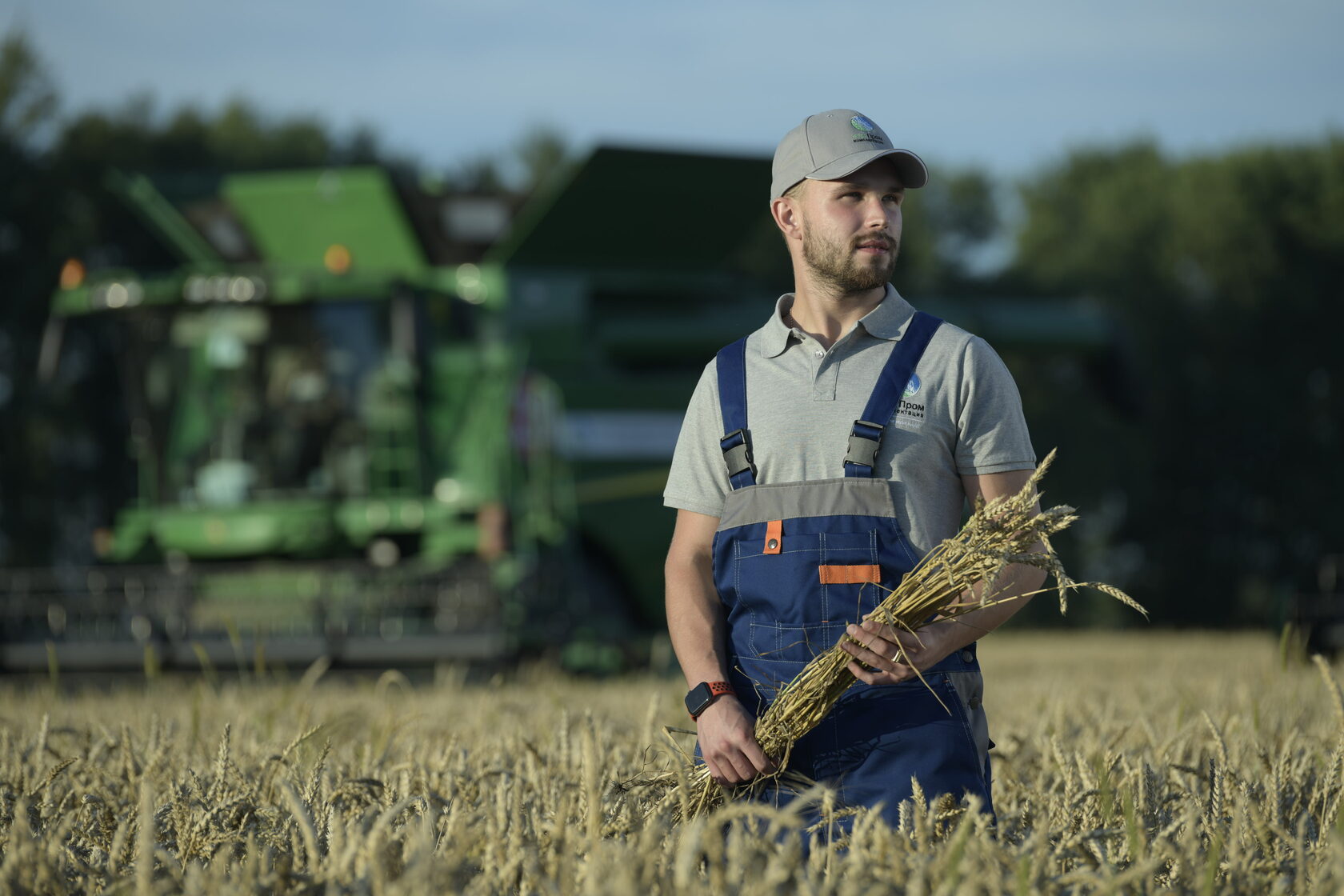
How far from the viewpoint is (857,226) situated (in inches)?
125

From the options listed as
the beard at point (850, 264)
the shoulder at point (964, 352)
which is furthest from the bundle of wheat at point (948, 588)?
the beard at point (850, 264)

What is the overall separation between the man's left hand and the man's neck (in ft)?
2.02

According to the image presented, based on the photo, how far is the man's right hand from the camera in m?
3.00

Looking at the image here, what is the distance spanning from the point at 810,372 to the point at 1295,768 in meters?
1.82

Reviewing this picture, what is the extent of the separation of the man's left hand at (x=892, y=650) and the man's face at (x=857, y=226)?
68cm

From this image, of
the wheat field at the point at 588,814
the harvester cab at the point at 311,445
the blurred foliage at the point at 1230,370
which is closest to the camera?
the wheat field at the point at 588,814

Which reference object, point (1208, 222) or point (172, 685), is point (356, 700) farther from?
point (1208, 222)

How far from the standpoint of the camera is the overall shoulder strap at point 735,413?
10.4 feet

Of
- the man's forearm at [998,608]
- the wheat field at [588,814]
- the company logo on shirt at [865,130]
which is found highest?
the company logo on shirt at [865,130]

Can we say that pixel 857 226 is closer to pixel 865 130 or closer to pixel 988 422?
pixel 865 130

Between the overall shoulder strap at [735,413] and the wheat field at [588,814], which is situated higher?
the overall shoulder strap at [735,413]

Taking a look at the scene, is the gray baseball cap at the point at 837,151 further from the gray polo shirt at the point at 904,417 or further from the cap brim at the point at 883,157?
the gray polo shirt at the point at 904,417

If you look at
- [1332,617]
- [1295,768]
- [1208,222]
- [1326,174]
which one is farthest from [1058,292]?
[1295,768]

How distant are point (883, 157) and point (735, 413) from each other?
0.57m
